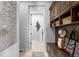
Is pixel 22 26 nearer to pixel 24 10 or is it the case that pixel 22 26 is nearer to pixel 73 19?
pixel 24 10

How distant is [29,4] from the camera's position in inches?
194

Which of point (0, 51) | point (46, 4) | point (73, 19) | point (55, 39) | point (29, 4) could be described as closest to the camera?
point (0, 51)

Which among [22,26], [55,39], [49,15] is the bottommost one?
[55,39]

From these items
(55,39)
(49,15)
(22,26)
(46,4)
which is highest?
(46,4)

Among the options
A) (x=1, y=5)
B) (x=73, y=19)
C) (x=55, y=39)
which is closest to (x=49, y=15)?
(x=55, y=39)

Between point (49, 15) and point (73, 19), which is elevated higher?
point (49, 15)

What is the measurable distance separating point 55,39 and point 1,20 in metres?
2.69

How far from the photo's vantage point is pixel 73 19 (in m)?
1.82

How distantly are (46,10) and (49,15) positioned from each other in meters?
0.20

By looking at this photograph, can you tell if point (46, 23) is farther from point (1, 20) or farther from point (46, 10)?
point (1, 20)

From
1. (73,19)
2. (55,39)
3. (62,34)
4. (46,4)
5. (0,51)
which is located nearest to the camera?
(0,51)

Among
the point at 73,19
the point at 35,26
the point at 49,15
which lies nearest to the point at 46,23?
the point at 49,15

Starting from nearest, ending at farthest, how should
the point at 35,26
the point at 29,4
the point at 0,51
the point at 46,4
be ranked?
the point at 0,51 < the point at 46,4 < the point at 29,4 < the point at 35,26

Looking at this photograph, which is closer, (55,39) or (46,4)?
(55,39)
